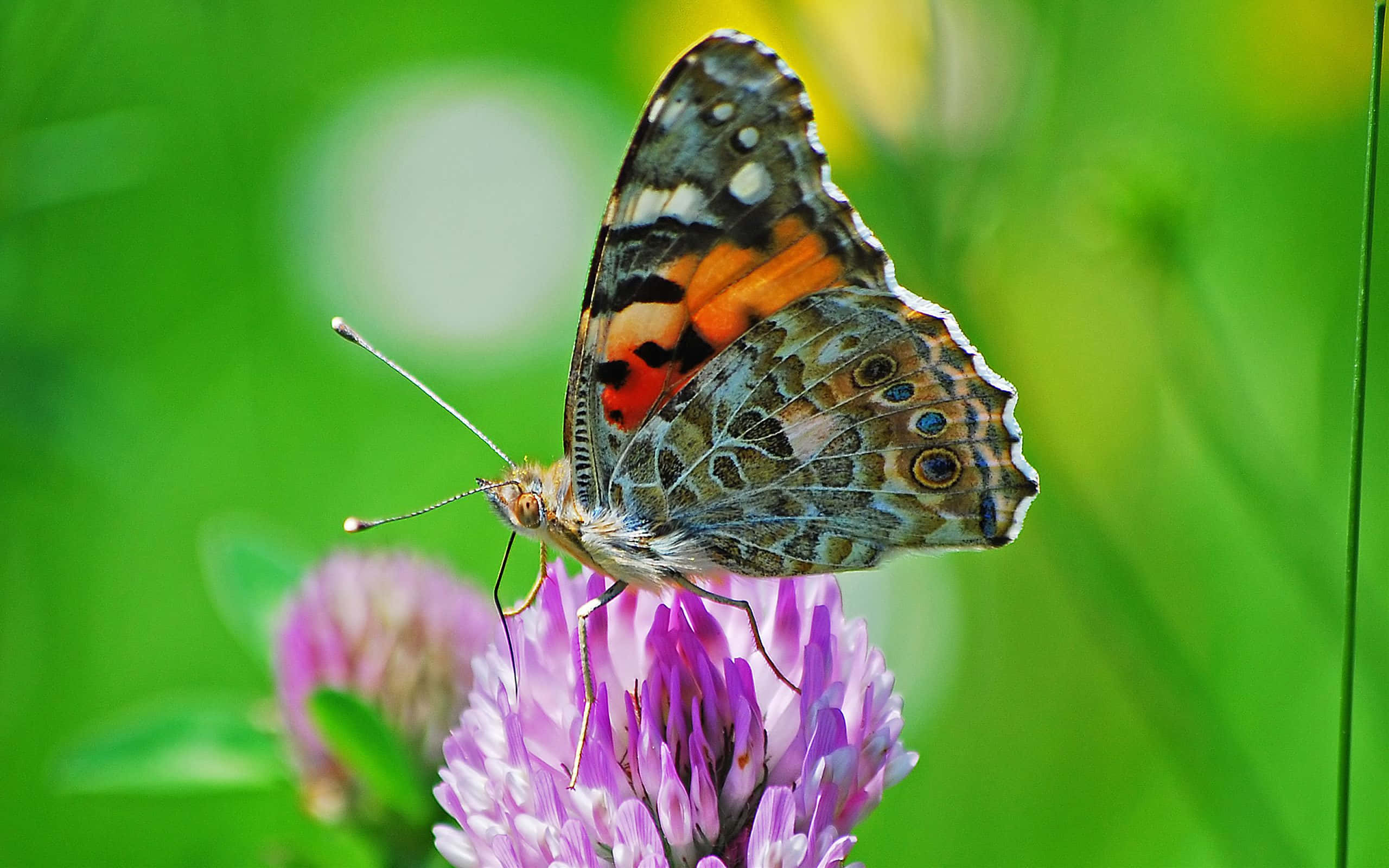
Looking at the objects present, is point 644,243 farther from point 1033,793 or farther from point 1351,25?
point 1351,25

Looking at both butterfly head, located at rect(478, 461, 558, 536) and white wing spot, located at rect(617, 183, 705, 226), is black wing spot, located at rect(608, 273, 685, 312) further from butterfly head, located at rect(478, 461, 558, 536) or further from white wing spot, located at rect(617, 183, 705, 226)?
butterfly head, located at rect(478, 461, 558, 536)

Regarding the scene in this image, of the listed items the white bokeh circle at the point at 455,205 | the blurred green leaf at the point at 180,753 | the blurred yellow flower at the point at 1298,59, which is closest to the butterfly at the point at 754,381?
the blurred green leaf at the point at 180,753

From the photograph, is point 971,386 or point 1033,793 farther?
point 1033,793

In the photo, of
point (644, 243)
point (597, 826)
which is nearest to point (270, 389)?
point (644, 243)

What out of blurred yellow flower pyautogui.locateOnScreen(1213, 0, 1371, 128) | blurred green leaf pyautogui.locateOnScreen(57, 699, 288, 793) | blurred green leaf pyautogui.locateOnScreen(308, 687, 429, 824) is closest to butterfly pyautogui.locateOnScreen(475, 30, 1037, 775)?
blurred green leaf pyautogui.locateOnScreen(308, 687, 429, 824)

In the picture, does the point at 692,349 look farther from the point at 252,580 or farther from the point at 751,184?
the point at 252,580

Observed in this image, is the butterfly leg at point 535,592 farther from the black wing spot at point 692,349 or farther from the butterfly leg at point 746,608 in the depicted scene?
the black wing spot at point 692,349

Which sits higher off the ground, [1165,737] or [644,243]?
[644,243]
